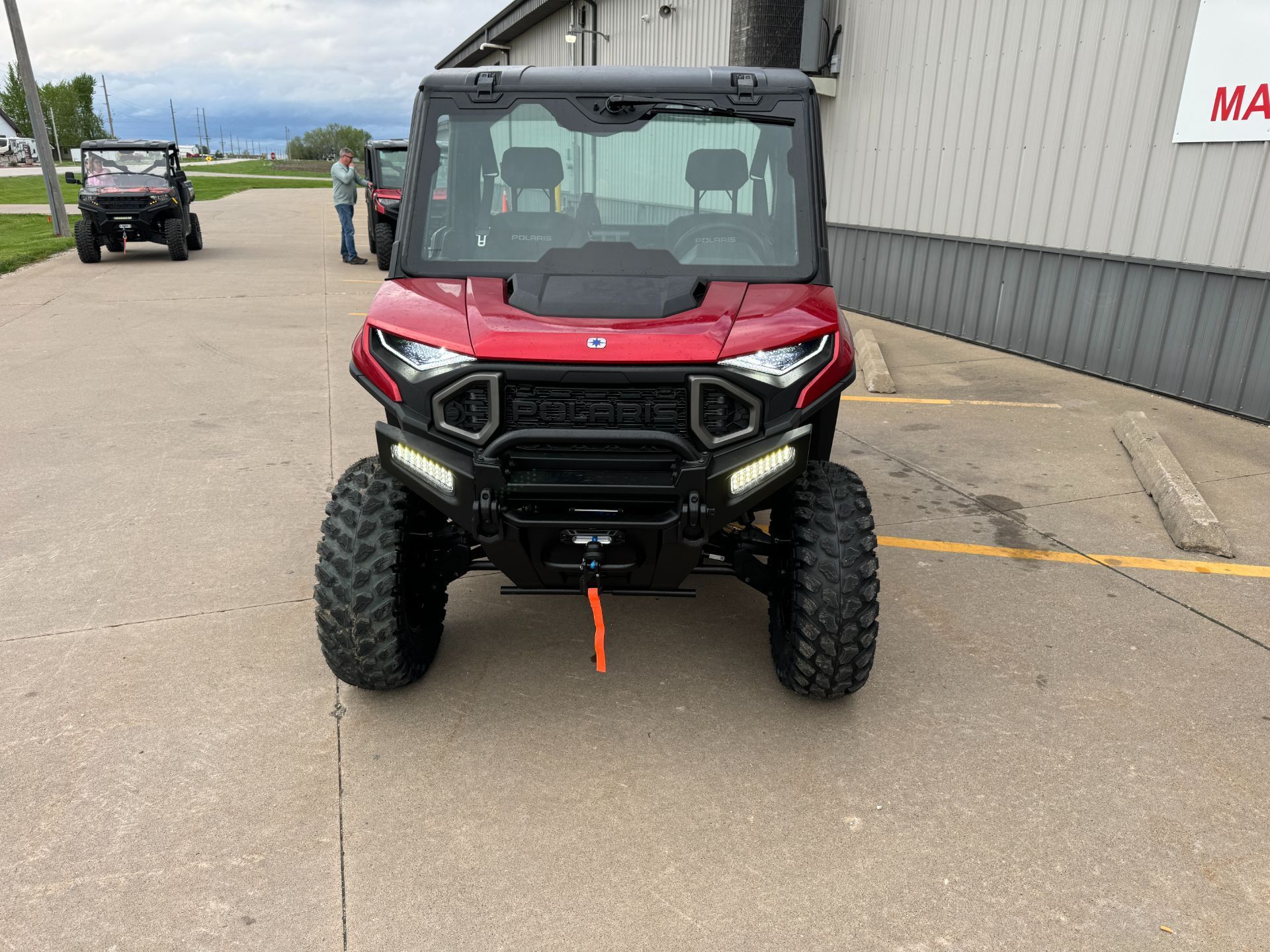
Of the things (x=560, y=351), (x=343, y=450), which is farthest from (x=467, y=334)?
(x=343, y=450)

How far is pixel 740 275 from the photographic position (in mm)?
3408

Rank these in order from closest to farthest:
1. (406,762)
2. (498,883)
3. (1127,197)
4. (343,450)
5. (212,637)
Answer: (498,883), (406,762), (212,637), (343,450), (1127,197)

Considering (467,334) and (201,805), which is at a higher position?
(467,334)

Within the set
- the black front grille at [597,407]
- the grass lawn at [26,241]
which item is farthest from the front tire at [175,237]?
the black front grille at [597,407]

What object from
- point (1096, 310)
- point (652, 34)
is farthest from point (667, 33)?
point (1096, 310)

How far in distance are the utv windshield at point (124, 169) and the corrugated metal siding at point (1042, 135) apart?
11.7m

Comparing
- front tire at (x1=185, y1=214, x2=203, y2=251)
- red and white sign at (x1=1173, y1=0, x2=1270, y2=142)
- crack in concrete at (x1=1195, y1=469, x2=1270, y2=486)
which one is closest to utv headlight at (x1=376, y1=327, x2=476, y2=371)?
crack in concrete at (x1=1195, y1=469, x2=1270, y2=486)

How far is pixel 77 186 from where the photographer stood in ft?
114

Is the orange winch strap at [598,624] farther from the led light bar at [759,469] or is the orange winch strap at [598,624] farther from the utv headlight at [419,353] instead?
the utv headlight at [419,353]

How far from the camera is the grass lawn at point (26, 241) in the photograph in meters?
16.1

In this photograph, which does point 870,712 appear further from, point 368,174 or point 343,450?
point 368,174

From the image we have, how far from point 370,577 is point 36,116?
21474 mm

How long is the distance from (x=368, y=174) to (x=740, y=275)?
1558 centimetres

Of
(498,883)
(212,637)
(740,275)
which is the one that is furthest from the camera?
(212,637)
